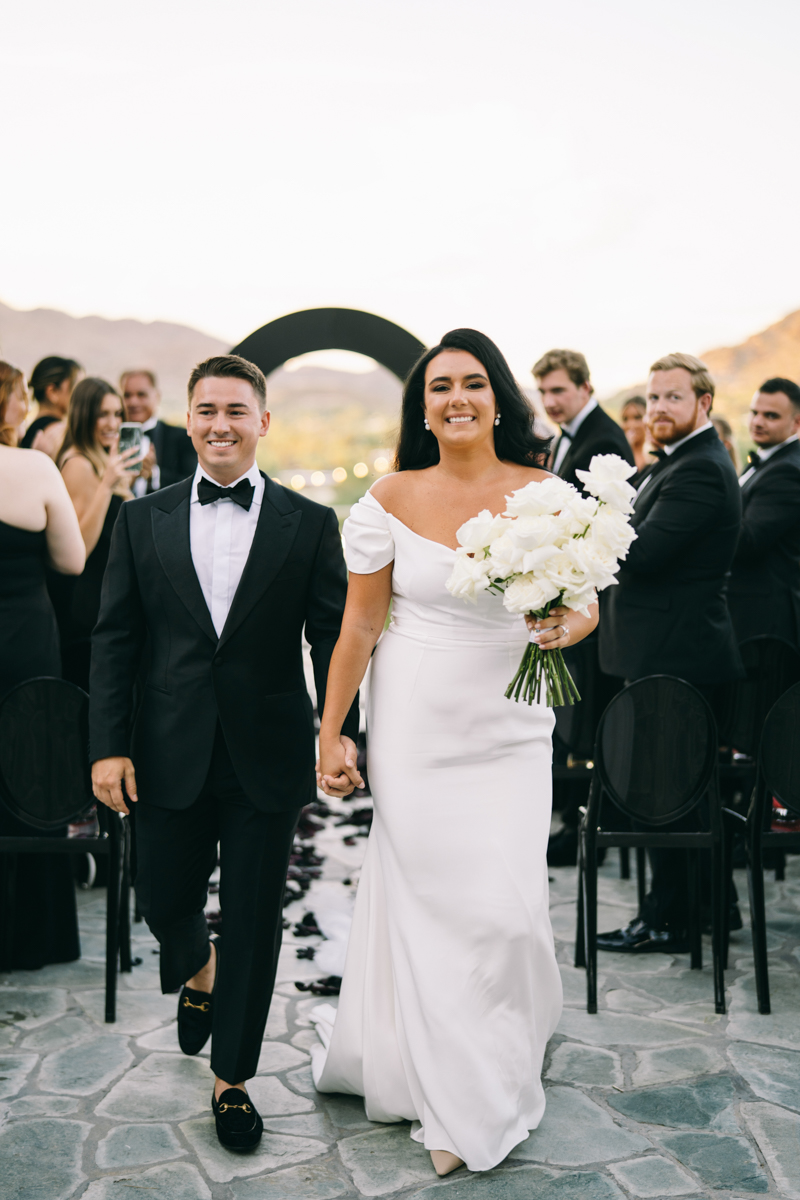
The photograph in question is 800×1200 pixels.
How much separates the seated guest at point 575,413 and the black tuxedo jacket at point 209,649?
2.66 m

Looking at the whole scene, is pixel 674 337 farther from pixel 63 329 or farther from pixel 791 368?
pixel 63 329

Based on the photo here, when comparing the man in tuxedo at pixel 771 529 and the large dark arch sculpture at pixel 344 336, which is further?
the large dark arch sculpture at pixel 344 336

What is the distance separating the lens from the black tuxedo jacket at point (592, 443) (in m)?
5.53

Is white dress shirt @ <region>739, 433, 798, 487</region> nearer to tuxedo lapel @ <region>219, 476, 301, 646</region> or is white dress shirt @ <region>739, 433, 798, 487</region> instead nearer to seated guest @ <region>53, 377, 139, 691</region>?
seated guest @ <region>53, 377, 139, 691</region>

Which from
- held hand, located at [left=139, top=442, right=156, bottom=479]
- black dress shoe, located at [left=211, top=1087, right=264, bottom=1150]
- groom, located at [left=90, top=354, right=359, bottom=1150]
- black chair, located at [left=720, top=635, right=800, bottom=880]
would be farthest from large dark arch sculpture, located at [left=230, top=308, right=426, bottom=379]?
black dress shoe, located at [left=211, top=1087, right=264, bottom=1150]

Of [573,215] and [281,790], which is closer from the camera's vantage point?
[281,790]

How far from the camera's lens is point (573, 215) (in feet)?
51.8

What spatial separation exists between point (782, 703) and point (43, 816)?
2808mm

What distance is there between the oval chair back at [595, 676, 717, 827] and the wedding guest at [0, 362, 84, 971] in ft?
7.50

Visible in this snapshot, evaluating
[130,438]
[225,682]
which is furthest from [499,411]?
[130,438]

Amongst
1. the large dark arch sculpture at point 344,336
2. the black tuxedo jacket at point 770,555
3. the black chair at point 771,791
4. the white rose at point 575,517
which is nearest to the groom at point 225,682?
the white rose at point 575,517

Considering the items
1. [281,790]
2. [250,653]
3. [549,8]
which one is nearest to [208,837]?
[281,790]

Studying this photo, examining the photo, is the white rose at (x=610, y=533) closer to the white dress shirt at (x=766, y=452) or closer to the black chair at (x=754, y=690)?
the black chair at (x=754, y=690)

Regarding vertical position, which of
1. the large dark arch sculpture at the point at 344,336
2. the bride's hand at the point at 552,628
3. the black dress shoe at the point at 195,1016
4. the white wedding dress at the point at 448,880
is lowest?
the black dress shoe at the point at 195,1016
